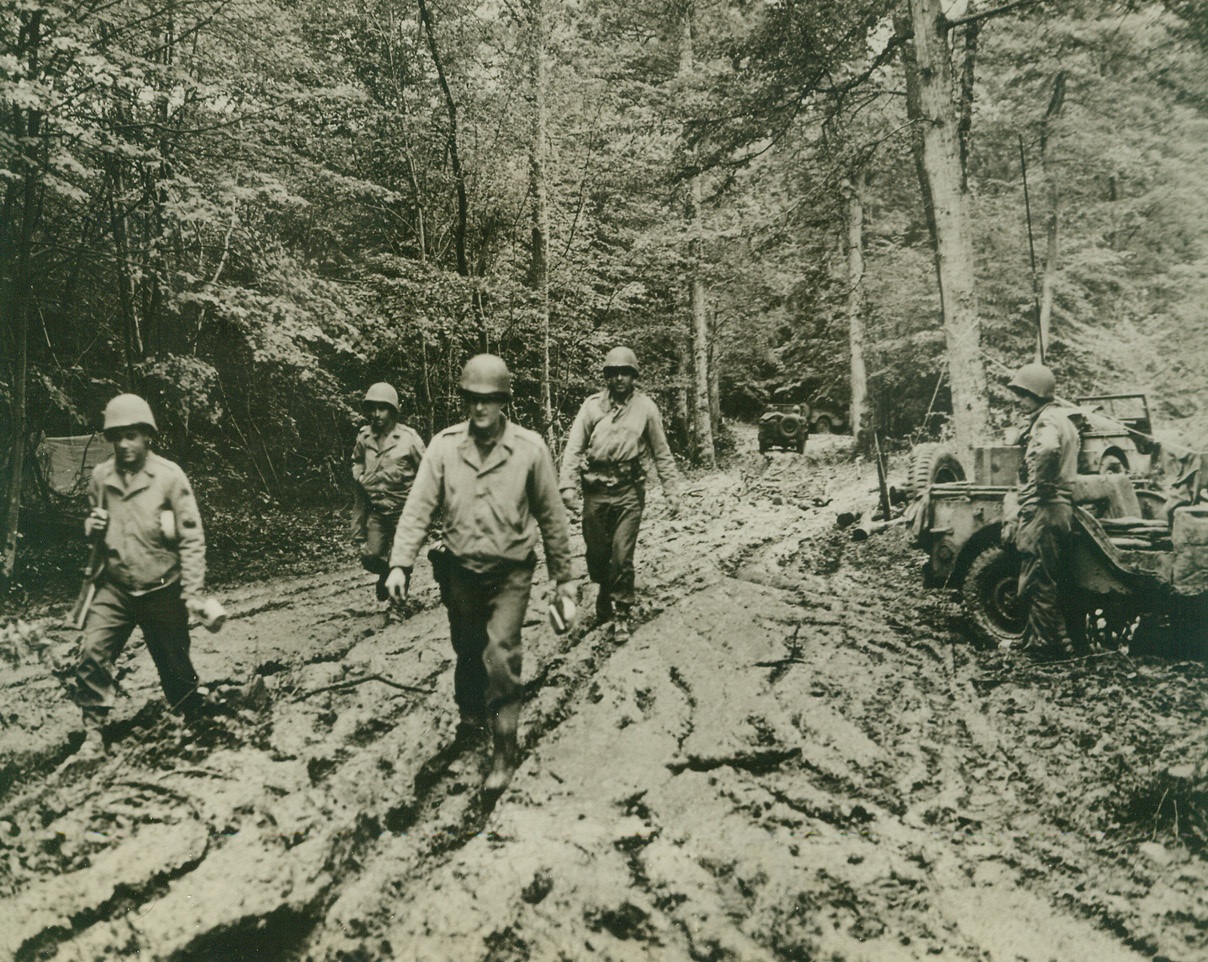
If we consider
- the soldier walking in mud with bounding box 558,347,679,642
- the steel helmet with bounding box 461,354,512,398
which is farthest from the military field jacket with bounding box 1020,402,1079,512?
the steel helmet with bounding box 461,354,512,398

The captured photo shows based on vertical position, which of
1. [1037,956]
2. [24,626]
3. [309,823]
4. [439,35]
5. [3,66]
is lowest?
[1037,956]

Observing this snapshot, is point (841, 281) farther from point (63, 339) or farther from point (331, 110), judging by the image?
point (63, 339)

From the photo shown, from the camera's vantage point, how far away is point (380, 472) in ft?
18.0

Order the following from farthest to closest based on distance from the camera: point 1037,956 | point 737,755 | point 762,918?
point 737,755 → point 762,918 → point 1037,956

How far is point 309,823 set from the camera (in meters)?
3.43

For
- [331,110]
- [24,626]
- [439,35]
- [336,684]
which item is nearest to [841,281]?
[439,35]

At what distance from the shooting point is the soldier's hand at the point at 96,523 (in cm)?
371

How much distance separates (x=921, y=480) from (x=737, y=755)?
A: 2.57m

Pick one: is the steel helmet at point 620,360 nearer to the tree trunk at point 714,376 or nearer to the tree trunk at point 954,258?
the tree trunk at point 954,258

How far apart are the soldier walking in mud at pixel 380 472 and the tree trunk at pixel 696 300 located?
328 cm

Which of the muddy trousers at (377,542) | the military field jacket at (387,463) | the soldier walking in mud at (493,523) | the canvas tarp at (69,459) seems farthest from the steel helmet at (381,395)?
the canvas tarp at (69,459)

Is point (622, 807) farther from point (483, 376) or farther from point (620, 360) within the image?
point (620, 360)

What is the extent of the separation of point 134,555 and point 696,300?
566cm

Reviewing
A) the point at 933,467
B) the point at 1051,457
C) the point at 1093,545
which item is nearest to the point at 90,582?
the point at 933,467
